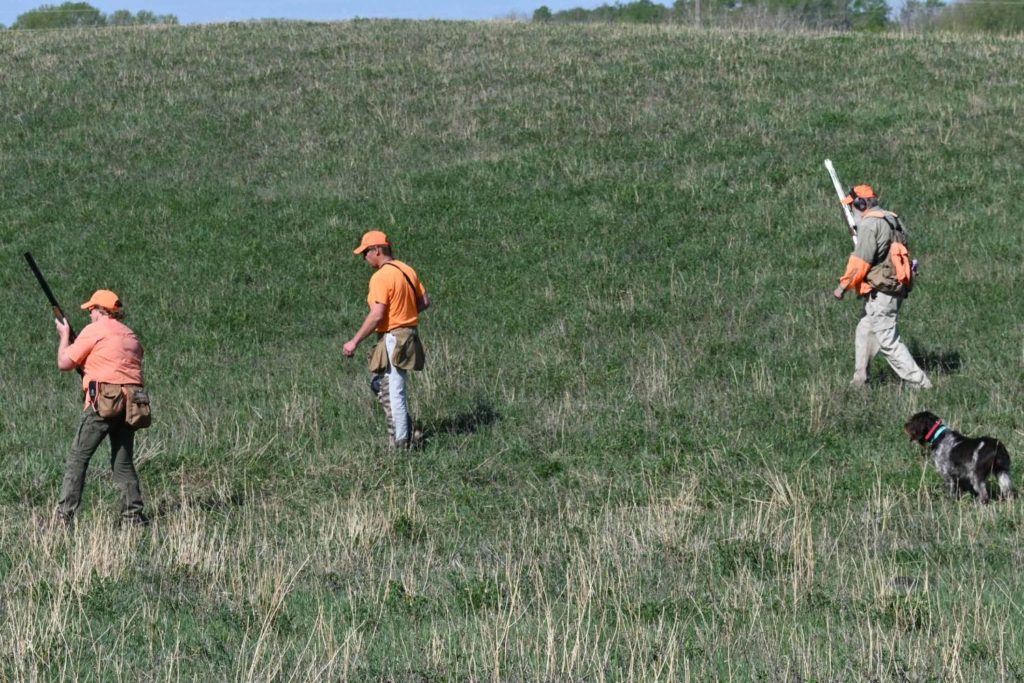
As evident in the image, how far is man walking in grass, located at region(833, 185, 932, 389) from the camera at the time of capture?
11.5 meters

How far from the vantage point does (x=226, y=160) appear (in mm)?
22875

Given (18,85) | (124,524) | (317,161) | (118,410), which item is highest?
(18,85)

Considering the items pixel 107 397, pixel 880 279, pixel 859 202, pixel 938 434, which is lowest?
pixel 938 434

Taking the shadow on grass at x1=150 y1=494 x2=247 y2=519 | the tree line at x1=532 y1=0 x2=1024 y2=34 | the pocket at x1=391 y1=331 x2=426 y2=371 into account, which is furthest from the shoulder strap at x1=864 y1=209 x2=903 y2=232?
the tree line at x1=532 y1=0 x2=1024 y2=34

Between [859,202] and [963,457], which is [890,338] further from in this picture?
[963,457]

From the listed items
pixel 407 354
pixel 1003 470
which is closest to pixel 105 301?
pixel 407 354

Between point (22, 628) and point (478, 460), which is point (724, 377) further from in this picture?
point (22, 628)

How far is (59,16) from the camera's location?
66625mm

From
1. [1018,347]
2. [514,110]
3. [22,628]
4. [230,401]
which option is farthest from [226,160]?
[22,628]

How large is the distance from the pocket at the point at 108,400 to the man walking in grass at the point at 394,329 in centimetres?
220

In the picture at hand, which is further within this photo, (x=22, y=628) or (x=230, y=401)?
(x=230, y=401)

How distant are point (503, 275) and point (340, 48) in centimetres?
1608

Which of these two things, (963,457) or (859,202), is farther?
(859,202)

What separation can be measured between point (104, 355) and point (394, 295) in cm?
256
